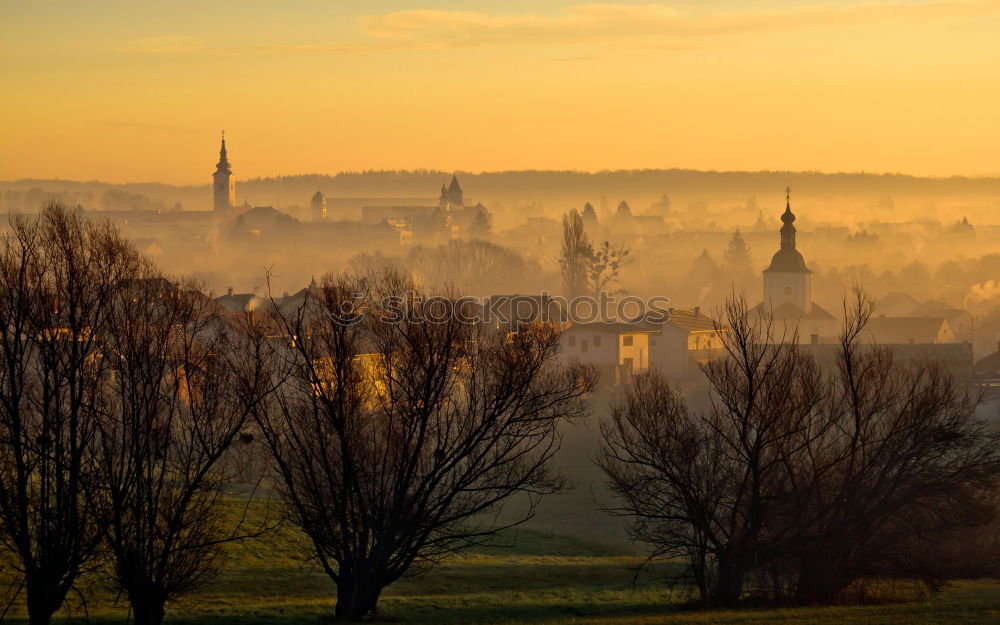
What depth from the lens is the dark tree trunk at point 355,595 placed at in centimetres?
2356

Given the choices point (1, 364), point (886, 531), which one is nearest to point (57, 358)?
point (1, 364)

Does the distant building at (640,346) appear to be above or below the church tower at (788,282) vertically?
below

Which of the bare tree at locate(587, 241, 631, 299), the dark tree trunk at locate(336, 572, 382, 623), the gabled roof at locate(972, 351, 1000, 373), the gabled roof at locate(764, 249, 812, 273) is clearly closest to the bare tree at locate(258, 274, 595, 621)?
the dark tree trunk at locate(336, 572, 382, 623)

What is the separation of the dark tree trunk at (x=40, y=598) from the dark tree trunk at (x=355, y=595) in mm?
5100

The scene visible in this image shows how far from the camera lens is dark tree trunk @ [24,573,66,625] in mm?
21078

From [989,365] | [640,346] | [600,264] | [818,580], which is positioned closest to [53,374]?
[818,580]

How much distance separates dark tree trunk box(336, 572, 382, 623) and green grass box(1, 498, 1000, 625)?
0.93 meters

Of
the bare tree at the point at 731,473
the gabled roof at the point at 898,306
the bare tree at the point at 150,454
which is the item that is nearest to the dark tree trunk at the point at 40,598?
the bare tree at the point at 150,454

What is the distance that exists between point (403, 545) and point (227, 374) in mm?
4669

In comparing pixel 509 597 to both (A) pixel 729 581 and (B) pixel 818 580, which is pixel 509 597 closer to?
(A) pixel 729 581

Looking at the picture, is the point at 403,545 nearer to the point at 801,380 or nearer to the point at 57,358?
the point at 57,358

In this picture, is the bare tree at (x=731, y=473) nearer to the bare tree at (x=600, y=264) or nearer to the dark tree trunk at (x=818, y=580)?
the dark tree trunk at (x=818, y=580)

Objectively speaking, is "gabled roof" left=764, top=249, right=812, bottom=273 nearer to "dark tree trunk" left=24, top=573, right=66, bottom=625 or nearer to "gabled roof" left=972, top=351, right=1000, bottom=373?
"gabled roof" left=972, top=351, right=1000, bottom=373

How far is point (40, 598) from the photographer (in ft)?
69.5
